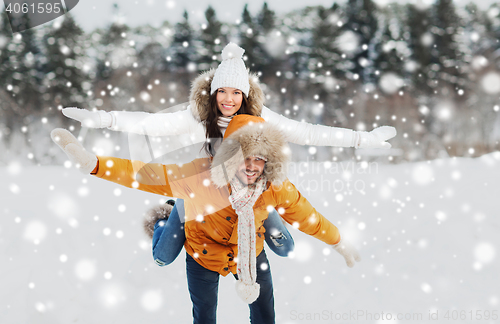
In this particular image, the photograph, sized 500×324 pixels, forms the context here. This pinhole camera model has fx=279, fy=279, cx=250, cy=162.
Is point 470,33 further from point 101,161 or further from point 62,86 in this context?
point 62,86

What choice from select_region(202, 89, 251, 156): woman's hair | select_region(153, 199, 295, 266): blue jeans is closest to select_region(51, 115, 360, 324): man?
select_region(153, 199, 295, 266): blue jeans

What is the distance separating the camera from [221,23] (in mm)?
7680

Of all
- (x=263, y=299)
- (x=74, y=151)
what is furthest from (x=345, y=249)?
(x=74, y=151)

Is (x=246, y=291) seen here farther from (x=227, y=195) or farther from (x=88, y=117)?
(x=88, y=117)

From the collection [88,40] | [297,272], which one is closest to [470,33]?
[297,272]

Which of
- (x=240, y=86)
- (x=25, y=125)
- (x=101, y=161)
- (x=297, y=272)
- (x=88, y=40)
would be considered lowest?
(x=297, y=272)

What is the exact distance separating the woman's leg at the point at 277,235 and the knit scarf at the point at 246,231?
0.37 metres

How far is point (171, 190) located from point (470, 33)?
1046cm

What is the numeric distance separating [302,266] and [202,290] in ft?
5.88

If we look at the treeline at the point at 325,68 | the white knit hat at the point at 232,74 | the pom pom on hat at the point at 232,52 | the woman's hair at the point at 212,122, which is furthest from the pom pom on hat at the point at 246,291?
the treeline at the point at 325,68

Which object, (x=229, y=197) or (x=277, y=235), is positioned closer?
(x=229, y=197)

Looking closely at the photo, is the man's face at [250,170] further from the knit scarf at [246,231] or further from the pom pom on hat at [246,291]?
the pom pom on hat at [246,291]

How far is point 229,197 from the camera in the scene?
5.23 ft

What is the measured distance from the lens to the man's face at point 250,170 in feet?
5.09
